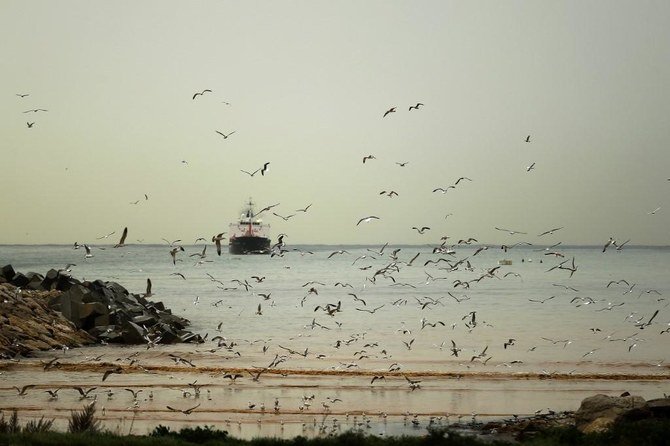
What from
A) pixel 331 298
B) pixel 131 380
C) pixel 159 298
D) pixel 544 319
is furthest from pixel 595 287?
pixel 131 380

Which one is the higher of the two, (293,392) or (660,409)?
(660,409)

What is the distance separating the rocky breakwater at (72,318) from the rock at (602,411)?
66.3 feet

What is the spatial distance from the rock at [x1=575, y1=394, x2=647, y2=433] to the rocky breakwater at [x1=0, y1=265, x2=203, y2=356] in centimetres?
2020

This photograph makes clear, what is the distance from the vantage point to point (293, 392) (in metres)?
23.7

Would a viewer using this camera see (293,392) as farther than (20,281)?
No

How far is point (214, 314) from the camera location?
5291cm

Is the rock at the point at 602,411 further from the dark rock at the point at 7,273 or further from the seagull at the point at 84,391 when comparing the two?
the dark rock at the point at 7,273

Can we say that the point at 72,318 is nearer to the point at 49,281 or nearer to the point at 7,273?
the point at 49,281

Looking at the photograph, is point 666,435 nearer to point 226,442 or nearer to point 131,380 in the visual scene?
point 226,442

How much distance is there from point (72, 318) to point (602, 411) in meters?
25.4

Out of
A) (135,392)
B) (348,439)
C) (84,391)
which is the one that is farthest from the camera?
(135,392)

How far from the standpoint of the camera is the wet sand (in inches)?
756

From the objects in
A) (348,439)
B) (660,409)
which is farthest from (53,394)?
(660,409)

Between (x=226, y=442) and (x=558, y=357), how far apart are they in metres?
21.2
